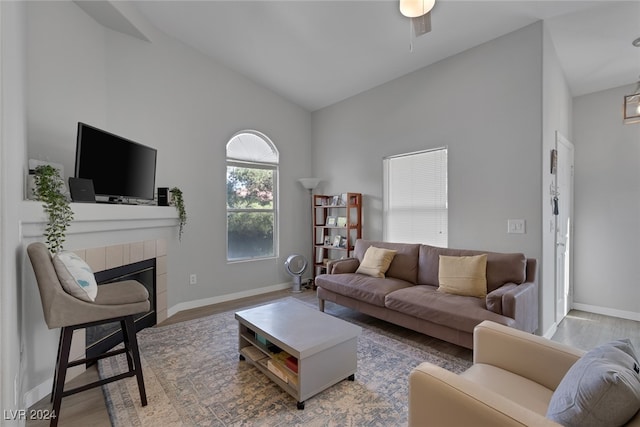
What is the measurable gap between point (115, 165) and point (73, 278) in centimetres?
147

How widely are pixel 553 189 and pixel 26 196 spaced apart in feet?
14.9

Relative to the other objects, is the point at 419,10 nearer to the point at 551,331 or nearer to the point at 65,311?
the point at 65,311

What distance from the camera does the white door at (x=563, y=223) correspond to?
3.25 metres

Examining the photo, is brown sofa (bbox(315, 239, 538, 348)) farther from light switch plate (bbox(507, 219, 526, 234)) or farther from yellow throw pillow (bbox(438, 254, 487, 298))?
light switch plate (bbox(507, 219, 526, 234))

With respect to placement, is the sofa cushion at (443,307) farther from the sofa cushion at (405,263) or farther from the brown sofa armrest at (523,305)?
the sofa cushion at (405,263)

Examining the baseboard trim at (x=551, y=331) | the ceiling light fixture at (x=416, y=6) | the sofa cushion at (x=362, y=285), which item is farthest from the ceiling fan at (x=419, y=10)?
the baseboard trim at (x=551, y=331)

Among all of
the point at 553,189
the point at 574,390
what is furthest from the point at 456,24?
the point at 574,390

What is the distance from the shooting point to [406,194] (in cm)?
402

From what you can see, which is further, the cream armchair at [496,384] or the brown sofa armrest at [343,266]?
the brown sofa armrest at [343,266]

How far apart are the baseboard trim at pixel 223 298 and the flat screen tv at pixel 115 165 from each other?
1440 mm

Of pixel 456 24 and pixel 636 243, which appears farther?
pixel 636 243

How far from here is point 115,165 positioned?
279 cm

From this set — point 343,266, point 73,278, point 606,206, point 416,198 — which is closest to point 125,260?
point 73,278

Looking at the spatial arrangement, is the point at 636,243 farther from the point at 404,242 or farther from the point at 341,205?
the point at 341,205
